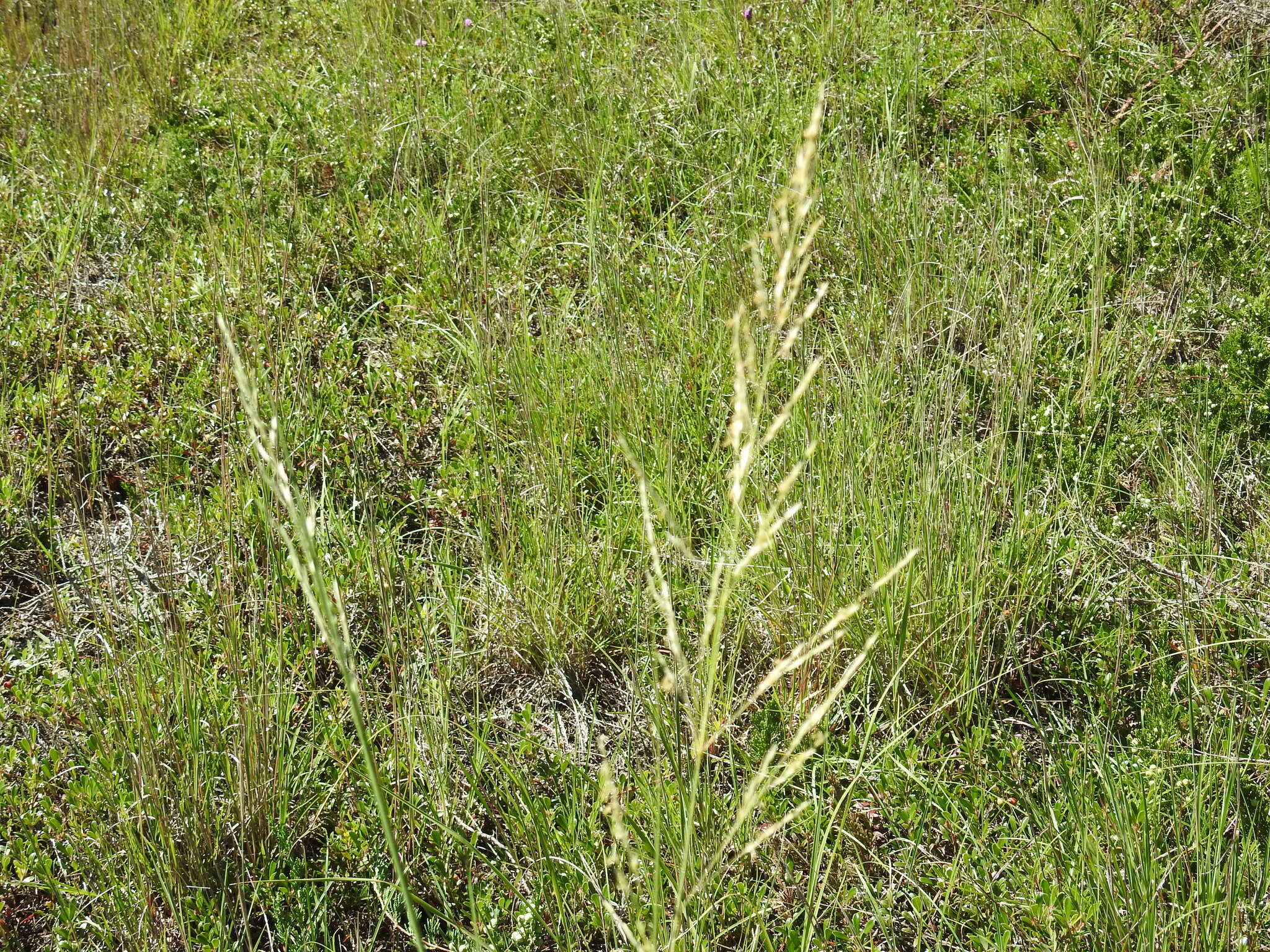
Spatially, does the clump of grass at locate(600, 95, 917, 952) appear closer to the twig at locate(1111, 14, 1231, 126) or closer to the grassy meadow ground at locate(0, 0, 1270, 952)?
the grassy meadow ground at locate(0, 0, 1270, 952)

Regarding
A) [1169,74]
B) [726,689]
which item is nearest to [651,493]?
[726,689]

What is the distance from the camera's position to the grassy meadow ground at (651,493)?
1.87 m

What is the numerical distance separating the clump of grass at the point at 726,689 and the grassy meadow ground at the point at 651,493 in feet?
0.07

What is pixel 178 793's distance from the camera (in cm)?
195

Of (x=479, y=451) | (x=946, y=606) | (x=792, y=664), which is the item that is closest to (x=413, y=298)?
(x=479, y=451)

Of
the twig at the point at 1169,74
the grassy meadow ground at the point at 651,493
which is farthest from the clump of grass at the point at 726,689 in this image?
the twig at the point at 1169,74

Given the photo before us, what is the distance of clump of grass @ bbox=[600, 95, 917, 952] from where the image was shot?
965mm

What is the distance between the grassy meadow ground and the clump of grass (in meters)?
0.02

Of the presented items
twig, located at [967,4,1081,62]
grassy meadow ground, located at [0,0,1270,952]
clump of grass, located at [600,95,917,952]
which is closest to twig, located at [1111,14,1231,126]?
grassy meadow ground, located at [0,0,1270,952]

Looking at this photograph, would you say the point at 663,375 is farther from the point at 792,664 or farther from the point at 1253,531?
the point at 792,664

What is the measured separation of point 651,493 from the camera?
2.37m

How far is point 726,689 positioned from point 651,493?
1.96ft

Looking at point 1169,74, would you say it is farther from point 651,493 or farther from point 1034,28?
point 651,493

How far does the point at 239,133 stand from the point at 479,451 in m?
2.09
